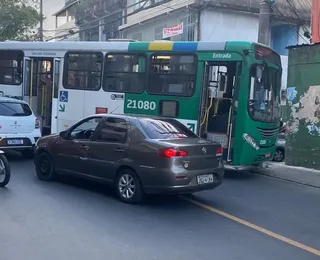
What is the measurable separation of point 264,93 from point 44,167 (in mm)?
5369

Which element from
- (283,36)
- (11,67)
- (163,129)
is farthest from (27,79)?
(283,36)

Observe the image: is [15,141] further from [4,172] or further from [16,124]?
[4,172]

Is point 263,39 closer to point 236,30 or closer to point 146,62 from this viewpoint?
point 146,62

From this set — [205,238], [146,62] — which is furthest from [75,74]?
[205,238]

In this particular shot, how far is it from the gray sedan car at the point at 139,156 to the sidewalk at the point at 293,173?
12.6ft

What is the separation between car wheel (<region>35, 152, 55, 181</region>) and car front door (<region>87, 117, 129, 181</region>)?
1.25m

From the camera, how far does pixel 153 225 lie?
22.7 ft

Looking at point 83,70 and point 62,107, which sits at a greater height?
point 83,70

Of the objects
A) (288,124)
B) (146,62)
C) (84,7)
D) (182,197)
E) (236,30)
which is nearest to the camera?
(182,197)

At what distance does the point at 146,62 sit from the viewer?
12492mm

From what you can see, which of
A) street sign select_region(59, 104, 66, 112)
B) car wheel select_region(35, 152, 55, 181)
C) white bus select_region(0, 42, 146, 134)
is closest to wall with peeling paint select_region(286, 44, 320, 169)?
white bus select_region(0, 42, 146, 134)

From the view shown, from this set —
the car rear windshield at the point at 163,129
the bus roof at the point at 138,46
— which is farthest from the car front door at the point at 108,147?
the bus roof at the point at 138,46

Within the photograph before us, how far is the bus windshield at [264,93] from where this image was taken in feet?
36.8

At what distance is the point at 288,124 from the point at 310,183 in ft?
9.10
